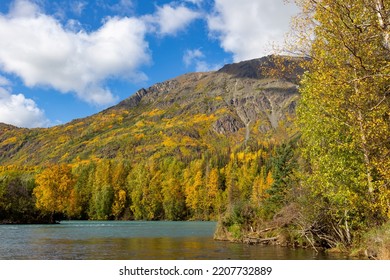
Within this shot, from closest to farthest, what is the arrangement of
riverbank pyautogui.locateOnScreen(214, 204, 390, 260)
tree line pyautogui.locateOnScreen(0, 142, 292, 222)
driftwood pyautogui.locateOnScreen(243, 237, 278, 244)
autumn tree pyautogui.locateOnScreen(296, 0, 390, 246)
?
autumn tree pyautogui.locateOnScreen(296, 0, 390, 246) → riverbank pyautogui.locateOnScreen(214, 204, 390, 260) → driftwood pyautogui.locateOnScreen(243, 237, 278, 244) → tree line pyautogui.locateOnScreen(0, 142, 292, 222)

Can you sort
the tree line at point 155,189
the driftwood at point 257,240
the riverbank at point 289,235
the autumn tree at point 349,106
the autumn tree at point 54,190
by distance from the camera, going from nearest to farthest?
the autumn tree at point 349,106 → the riverbank at point 289,235 → the driftwood at point 257,240 → the autumn tree at point 54,190 → the tree line at point 155,189

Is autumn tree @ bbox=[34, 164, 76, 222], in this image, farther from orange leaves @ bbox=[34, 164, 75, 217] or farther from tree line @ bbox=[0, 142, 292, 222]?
tree line @ bbox=[0, 142, 292, 222]

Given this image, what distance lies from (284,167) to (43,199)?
67688mm

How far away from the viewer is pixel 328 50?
2042cm

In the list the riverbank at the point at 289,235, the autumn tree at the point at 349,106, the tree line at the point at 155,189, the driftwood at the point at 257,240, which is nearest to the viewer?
the autumn tree at the point at 349,106

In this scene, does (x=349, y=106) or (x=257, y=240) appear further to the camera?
(x=257, y=240)

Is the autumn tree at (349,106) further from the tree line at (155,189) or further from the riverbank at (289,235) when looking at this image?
the tree line at (155,189)

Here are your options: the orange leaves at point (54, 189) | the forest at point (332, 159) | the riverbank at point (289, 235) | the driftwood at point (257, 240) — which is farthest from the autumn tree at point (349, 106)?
the orange leaves at point (54, 189)

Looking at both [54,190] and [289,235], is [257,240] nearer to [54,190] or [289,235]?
[289,235]

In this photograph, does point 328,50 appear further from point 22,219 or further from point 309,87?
point 22,219

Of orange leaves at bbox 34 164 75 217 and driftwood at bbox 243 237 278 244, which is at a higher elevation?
orange leaves at bbox 34 164 75 217

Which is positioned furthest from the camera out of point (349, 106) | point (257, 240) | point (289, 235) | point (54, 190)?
point (54, 190)

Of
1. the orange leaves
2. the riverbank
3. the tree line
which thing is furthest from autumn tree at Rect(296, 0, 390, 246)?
the tree line

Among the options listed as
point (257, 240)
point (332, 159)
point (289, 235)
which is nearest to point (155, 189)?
point (257, 240)
